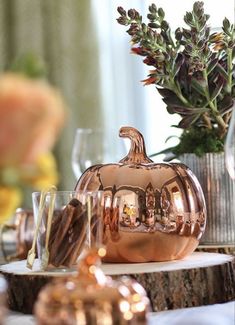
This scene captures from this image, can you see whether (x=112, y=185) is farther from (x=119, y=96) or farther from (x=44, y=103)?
(x=119, y=96)

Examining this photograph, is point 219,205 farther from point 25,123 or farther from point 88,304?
point 25,123

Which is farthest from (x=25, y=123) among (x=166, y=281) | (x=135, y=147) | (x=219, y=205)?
(x=219, y=205)

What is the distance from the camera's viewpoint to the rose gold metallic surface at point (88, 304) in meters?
0.57

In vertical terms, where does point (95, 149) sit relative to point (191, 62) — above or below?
below

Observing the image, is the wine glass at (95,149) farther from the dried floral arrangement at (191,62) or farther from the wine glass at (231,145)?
the wine glass at (231,145)

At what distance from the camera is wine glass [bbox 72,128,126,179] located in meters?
2.14

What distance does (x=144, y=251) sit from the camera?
107cm

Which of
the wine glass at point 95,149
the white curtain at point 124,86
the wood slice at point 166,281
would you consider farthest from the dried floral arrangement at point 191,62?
the white curtain at point 124,86

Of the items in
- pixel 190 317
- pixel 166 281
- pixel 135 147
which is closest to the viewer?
pixel 190 317

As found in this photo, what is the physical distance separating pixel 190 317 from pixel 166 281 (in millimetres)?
143

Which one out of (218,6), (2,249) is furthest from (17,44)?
(2,249)

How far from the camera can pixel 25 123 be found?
46 cm

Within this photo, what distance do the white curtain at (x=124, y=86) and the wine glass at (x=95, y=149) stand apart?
0.35 metres

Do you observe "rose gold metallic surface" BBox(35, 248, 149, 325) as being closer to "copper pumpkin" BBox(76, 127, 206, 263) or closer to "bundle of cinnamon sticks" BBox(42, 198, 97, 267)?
"bundle of cinnamon sticks" BBox(42, 198, 97, 267)
